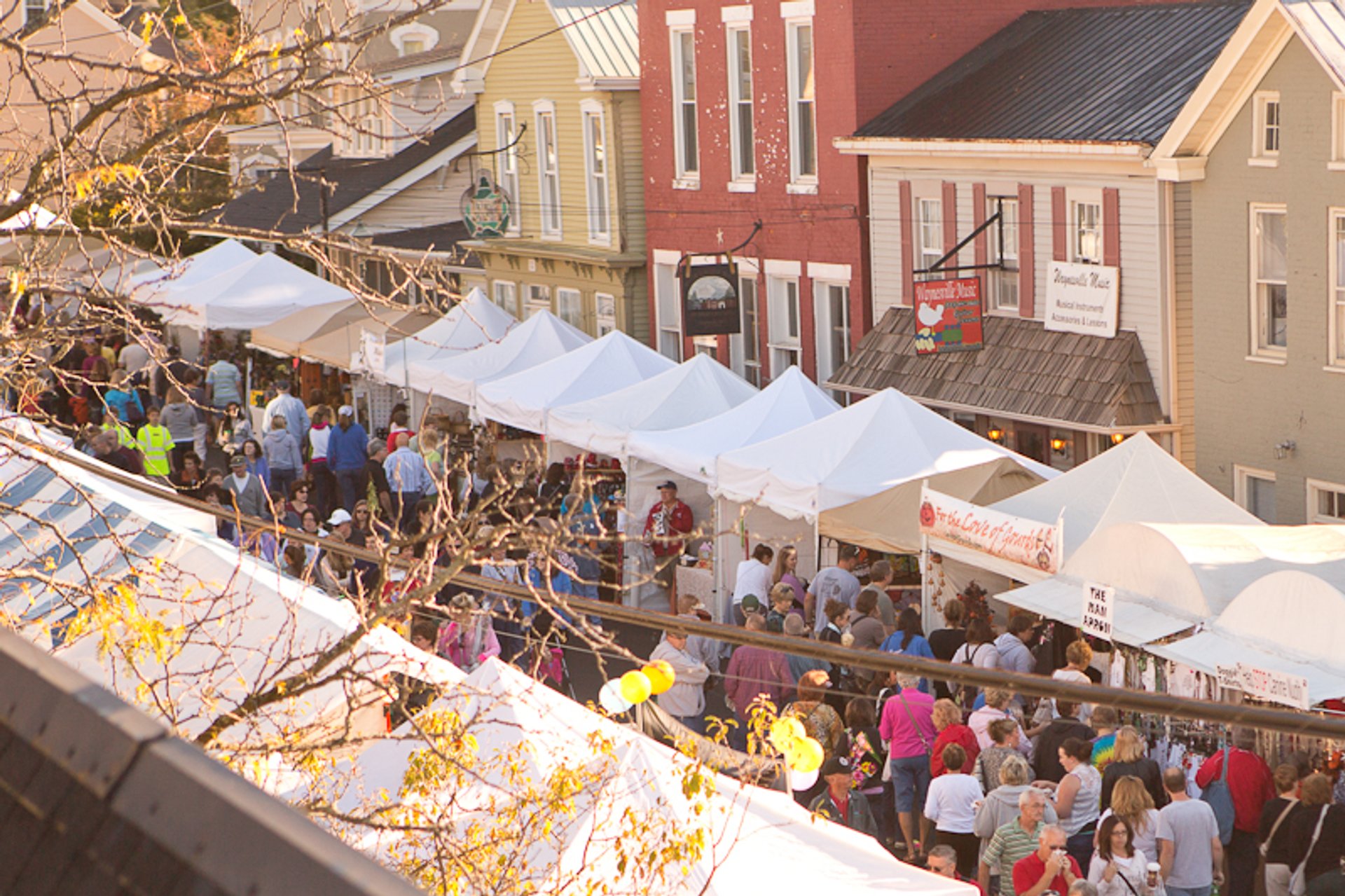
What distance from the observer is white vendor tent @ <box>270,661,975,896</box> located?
6340 millimetres

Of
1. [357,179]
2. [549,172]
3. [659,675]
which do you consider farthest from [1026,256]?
[357,179]

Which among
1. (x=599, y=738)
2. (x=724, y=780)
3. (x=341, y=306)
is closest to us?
(x=599, y=738)

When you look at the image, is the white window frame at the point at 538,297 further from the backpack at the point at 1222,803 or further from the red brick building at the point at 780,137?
the backpack at the point at 1222,803

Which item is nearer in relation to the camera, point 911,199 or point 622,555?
point 622,555

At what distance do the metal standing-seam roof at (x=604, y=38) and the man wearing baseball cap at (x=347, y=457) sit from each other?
8.83 meters

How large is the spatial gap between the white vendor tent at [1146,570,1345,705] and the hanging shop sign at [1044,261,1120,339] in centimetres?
776

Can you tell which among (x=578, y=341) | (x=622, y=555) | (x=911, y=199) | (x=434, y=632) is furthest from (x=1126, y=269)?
(x=434, y=632)

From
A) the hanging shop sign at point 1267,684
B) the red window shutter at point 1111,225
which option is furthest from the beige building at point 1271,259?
the hanging shop sign at point 1267,684

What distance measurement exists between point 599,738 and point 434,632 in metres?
5.82

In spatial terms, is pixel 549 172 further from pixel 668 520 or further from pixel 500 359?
pixel 668 520

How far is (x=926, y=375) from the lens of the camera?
69.6ft

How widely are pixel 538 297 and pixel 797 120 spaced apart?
29.7 ft

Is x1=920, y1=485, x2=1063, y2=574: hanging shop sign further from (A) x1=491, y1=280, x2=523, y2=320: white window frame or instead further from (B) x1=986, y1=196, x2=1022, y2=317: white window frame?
(A) x1=491, y1=280, x2=523, y2=320: white window frame

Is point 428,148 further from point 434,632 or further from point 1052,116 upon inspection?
point 434,632
